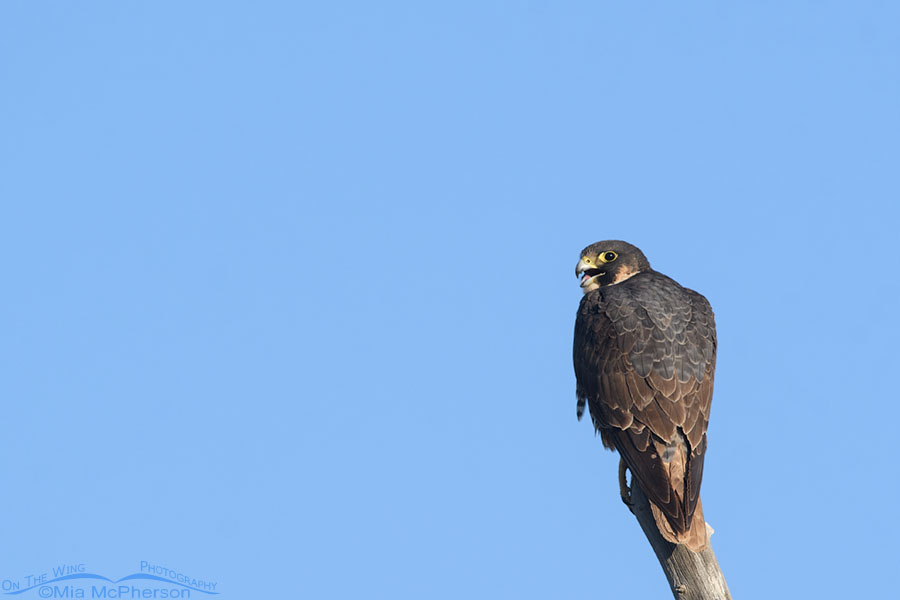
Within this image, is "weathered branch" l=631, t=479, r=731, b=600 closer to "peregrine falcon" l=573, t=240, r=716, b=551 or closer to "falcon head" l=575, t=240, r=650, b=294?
"peregrine falcon" l=573, t=240, r=716, b=551

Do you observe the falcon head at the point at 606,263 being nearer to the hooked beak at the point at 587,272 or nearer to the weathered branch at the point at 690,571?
the hooked beak at the point at 587,272

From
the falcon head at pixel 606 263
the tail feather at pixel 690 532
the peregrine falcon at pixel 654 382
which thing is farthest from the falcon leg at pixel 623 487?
the falcon head at pixel 606 263

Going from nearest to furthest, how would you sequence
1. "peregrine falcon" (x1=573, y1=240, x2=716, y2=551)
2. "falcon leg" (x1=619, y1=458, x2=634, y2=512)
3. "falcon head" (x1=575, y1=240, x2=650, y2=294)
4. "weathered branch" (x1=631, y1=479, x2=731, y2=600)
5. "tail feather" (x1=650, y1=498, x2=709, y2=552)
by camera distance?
"weathered branch" (x1=631, y1=479, x2=731, y2=600) → "tail feather" (x1=650, y1=498, x2=709, y2=552) → "peregrine falcon" (x1=573, y1=240, x2=716, y2=551) → "falcon leg" (x1=619, y1=458, x2=634, y2=512) → "falcon head" (x1=575, y1=240, x2=650, y2=294)

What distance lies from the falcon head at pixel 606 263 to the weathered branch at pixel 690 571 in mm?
3900

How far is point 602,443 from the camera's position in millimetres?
9094

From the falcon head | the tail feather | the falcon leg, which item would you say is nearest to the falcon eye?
the falcon head

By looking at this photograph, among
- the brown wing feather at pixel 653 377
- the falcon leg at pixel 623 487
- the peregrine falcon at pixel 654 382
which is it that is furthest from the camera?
the falcon leg at pixel 623 487

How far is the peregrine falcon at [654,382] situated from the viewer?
7859 millimetres

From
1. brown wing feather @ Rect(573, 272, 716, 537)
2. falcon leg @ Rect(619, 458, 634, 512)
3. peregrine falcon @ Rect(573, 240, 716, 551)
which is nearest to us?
peregrine falcon @ Rect(573, 240, 716, 551)

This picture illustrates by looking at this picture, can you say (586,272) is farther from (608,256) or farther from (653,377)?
(653,377)

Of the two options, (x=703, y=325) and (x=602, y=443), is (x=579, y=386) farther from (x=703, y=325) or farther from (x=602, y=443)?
(x=703, y=325)

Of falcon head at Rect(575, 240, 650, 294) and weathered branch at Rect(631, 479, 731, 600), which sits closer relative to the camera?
weathered branch at Rect(631, 479, 731, 600)

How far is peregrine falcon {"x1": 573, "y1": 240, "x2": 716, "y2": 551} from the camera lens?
7.86m

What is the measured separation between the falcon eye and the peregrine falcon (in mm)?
784
